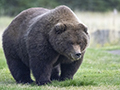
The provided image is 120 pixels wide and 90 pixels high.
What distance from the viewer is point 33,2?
3831 centimetres

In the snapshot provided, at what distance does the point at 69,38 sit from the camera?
283 inches

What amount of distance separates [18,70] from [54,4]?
31987 millimetres

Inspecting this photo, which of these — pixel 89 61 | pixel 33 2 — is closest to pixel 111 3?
pixel 33 2

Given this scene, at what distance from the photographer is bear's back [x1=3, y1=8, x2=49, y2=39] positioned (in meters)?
8.54

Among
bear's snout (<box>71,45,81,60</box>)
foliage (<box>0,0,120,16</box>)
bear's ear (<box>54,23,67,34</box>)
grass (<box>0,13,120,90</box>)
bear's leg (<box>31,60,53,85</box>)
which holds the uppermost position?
bear's ear (<box>54,23,67,34</box>)

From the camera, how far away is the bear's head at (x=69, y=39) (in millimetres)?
7160

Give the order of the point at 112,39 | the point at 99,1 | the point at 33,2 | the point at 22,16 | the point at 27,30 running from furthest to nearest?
the point at 99,1, the point at 33,2, the point at 112,39, the point at 22,16, the point at 27,30

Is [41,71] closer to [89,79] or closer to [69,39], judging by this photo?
[69,39]

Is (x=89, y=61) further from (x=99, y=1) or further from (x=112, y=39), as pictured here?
(x=99, y=1)

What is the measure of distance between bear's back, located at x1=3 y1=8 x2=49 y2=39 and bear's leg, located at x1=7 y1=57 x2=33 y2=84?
706 mm

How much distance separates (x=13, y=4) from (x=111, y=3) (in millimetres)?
15276

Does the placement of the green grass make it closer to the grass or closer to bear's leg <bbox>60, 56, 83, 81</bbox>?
the grass

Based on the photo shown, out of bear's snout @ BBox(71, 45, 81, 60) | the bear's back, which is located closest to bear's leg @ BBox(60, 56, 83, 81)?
bear's snout @ BBox(71, 45, 81, 60)

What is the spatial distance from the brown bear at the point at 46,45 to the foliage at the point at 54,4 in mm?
27700
